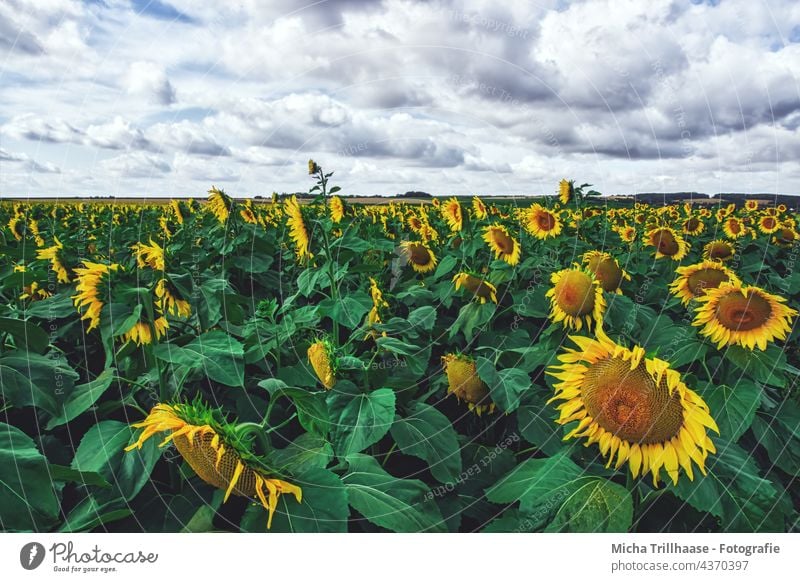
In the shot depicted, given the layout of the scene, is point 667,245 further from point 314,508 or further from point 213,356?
point 314,508

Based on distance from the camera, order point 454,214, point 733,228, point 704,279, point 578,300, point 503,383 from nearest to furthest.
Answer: point 503,383
point 578,300
point 704,279
point 454,214
point 733,228

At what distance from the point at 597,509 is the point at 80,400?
1.91 m

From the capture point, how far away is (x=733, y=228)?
9148mm

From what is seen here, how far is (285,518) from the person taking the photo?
142cm

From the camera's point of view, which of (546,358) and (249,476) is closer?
(249,476)

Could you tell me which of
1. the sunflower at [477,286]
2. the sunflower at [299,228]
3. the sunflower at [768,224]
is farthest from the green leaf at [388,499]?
the sunflower at [768,224]

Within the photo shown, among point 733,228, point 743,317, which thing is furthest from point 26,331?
point 733,228
